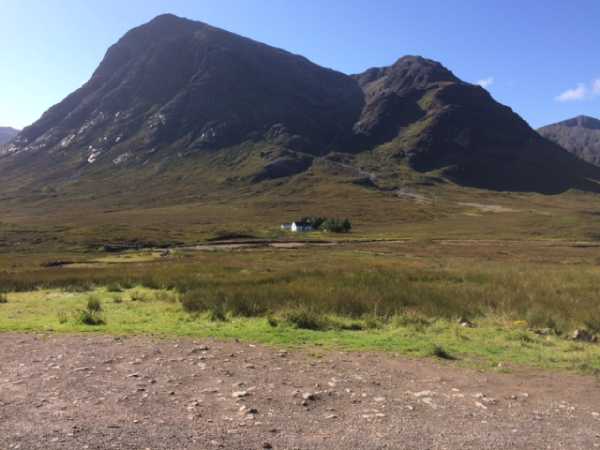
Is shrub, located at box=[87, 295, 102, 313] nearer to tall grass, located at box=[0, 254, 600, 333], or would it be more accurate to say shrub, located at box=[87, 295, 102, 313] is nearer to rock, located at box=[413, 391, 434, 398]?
tall grass, located at box=[0, 254, 600, 333]

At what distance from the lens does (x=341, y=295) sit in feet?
61.3

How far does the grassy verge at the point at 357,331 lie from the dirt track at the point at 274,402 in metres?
1.12

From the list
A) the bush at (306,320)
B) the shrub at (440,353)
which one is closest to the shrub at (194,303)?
the bush at (306,320)

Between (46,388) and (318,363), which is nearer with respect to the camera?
(46,388)

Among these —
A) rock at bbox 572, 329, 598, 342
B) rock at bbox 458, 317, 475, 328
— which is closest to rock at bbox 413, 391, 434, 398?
rock at bbox 458, 317, 475, 328

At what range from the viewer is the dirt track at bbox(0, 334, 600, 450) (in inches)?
281

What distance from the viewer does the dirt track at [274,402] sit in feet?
23.4

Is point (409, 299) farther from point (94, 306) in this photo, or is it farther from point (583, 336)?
point (94, 306)

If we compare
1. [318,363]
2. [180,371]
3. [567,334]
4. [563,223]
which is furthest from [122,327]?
[563,223]

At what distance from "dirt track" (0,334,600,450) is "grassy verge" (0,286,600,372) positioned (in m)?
1.12

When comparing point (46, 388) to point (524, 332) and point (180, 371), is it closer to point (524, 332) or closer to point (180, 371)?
point (180, 371)

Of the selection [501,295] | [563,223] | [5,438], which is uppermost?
[5,438]

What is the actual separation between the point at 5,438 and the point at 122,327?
25.7ft

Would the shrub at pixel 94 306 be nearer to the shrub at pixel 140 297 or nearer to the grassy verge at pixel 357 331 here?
the grassy verge at pixel 357 331
